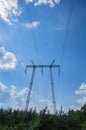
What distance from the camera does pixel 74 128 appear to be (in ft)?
120

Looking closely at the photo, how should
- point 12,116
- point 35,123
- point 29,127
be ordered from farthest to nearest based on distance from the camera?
point 12,116
point 35,123
point 29,127

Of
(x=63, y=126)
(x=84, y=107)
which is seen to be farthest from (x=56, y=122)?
(x=84, y=107)

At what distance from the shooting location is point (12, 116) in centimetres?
3384

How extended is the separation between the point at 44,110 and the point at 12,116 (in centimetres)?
402

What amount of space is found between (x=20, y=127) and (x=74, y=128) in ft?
36.8

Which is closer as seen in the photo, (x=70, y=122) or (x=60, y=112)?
(x=70, y=122)

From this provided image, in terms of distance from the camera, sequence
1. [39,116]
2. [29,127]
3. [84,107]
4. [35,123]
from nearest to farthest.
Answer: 1. [29,127]
2. [35,123]
3. [39,116]
4. [84,107]

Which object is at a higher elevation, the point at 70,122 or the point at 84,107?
the point at 84,107

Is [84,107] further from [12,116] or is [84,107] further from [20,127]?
[20,127]

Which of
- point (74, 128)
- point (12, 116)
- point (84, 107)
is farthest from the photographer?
point (84, 107)

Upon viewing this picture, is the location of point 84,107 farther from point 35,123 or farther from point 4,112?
point 35,123

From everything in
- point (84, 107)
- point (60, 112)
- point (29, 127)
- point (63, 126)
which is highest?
point (84, 107)

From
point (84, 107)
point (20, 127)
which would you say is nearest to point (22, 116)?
point (20, 127)

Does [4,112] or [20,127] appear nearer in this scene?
[20,127]
